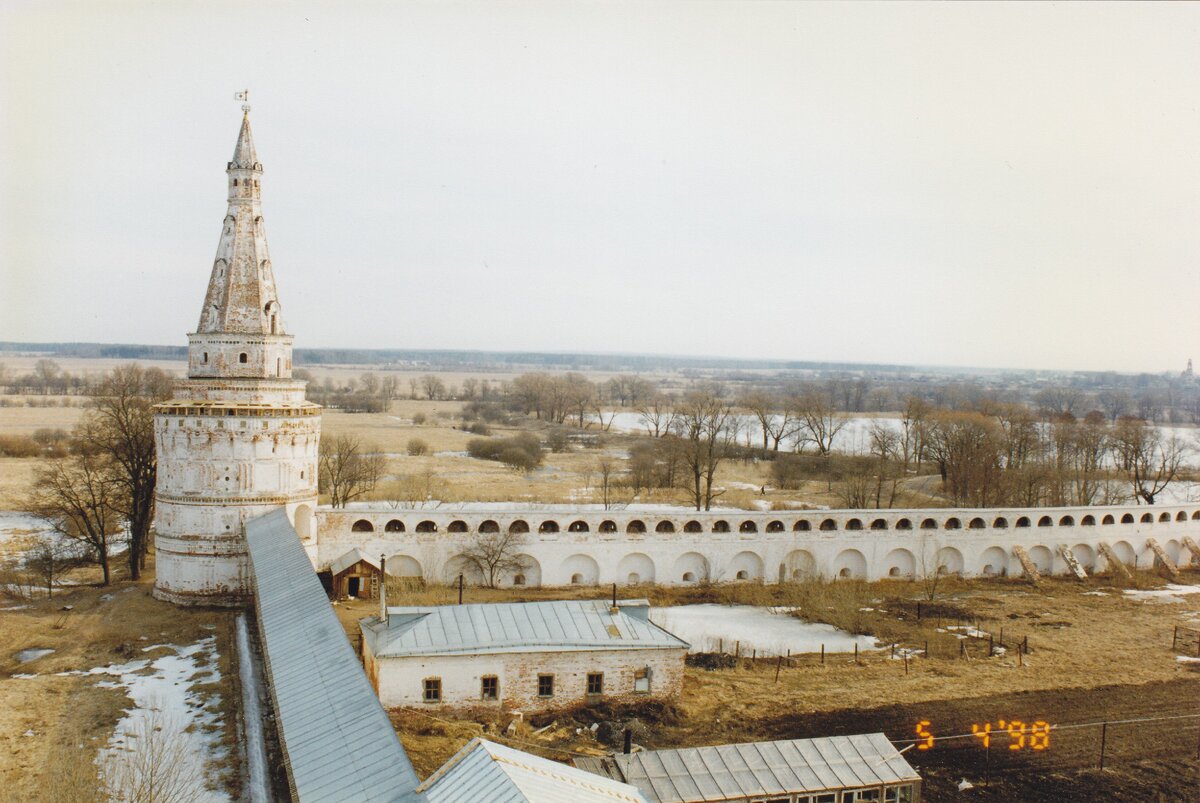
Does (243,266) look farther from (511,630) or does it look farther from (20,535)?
(20,535)

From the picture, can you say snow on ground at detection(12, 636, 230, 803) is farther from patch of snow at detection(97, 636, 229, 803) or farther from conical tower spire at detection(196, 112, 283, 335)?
conical tower spire at detection(196, 112, 283, 335)

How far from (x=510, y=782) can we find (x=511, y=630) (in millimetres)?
10348

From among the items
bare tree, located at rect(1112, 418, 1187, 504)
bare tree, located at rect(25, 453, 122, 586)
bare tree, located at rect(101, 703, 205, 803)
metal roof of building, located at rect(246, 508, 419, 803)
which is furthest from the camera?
bare tree, located at rect(1112, 418, 1187, 504)

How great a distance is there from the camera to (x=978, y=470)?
148ft

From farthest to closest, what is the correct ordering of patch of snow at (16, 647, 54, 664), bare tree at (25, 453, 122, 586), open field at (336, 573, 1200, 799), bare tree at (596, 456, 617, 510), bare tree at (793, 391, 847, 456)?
bare tree at (793, 391, 847, 456)
bare tree at (596, 456, 617, 510)
bare tree at (25, 453, 122, 586)
patch of snow at (16, 647, 54, 664)
open field at (336, 573, 1200, 799)

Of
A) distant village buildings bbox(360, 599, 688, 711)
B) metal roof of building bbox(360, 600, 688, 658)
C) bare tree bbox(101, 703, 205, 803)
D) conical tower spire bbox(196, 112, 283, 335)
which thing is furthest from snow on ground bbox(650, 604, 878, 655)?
conical tower spire bbox(196, 112, 283, 335)

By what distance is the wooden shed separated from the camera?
94.0ft

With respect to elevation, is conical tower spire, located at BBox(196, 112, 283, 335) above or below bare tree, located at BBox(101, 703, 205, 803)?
above

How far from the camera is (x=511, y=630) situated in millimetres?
20406

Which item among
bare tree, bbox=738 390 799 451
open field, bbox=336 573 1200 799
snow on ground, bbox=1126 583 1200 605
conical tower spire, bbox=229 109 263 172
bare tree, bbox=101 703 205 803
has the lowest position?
open field, bbox=336 573 1200 799

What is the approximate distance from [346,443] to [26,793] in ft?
114

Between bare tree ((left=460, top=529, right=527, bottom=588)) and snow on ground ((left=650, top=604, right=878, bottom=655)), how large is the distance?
5404 millimetres

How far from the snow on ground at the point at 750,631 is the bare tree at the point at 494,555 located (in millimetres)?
5404

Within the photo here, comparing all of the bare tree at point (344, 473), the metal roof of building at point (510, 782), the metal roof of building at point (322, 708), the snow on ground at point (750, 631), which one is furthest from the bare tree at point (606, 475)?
the metal roof of building at point (510, 782)
